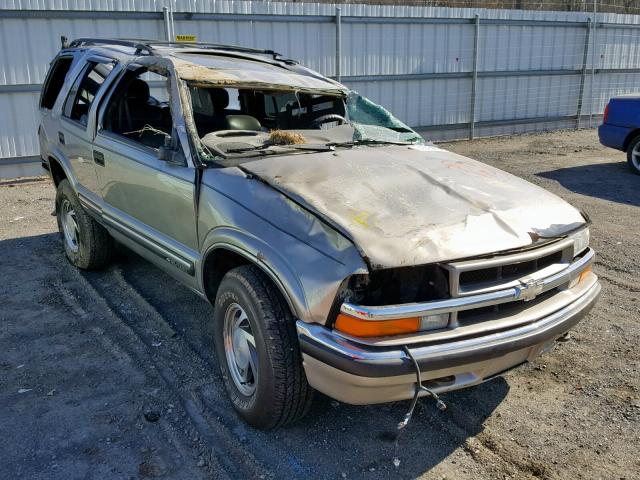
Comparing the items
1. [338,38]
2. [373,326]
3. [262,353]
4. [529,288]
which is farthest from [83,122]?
[338,38]

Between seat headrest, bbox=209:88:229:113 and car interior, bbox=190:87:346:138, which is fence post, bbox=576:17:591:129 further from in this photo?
seat headrest, bbox=209:88:229:113

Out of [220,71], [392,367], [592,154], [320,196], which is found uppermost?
[220,71]

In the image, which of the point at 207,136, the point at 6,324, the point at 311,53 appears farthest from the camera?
the point at 311,53

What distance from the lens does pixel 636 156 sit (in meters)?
9.25

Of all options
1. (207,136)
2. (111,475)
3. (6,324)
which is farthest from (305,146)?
(6,324)

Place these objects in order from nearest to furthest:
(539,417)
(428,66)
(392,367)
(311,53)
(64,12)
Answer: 1. (392,367)
2. (539,417)
3. (64,12)
4. (311,53)
5. (428,66)

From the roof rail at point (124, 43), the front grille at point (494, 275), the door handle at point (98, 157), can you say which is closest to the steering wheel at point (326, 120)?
the roof rail at point (124, 43)

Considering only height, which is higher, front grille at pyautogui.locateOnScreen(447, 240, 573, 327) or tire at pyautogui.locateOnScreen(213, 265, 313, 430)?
front grille at pyautogui.locateOnScreen(447, 240, 573, 327)

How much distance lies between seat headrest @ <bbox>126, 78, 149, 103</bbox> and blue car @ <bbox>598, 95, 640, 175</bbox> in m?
7.59

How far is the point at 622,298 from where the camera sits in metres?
4.80

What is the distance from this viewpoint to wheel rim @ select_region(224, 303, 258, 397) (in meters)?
3.11

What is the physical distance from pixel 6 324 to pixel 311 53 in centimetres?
839

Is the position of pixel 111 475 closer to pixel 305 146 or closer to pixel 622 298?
pixel 305 146

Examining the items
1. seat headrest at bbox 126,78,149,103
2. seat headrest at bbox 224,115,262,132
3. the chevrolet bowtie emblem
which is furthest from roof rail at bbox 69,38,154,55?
the chevrolet bowtie emblem
